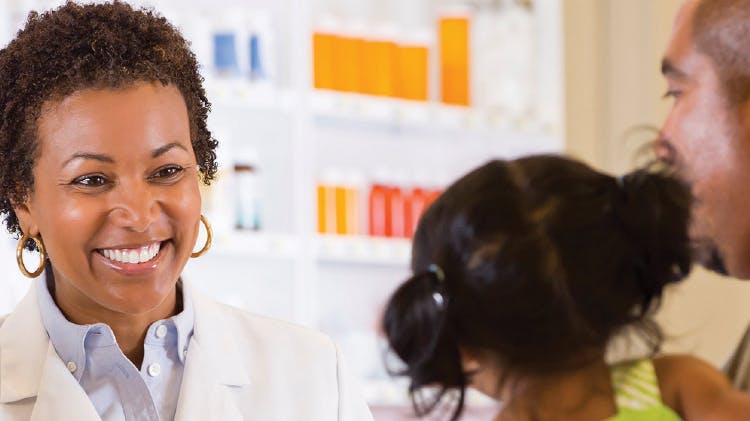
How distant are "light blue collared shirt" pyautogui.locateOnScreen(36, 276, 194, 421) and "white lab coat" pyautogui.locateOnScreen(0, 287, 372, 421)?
2 centimetres

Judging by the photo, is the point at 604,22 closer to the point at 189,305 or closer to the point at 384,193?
the point at 384,193

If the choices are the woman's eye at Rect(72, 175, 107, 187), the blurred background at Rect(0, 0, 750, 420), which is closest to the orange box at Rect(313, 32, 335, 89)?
the blurred background at Rect(0, 0, 750, 420)

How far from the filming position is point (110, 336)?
4.79 ft

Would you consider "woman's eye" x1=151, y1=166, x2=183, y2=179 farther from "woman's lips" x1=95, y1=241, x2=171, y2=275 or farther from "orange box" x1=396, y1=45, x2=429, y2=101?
"orange box" x1=396, y1=45, x2=429, y2=101

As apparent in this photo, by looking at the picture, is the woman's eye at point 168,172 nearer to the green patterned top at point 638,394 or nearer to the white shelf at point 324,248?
the green patterned top at point 638,394

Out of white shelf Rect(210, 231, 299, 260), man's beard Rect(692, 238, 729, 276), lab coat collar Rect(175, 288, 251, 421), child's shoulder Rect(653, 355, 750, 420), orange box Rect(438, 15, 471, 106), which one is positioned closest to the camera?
child's shoulder Rect(653, 355, 750, 420)

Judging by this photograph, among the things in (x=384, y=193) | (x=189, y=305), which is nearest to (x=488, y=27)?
(x=384, y=193)

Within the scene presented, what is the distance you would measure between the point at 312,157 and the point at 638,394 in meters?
1.90

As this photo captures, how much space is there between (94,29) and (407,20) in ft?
7.46

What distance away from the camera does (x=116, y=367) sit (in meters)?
1.47

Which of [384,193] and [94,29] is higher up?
[94,29]

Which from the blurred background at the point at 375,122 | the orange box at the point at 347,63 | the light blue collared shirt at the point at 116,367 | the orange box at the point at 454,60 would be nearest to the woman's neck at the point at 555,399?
the light blue collared shirt at the point at 116,367

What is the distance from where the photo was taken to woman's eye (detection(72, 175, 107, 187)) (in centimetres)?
140

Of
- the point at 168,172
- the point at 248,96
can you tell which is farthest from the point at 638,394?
the point at 248,96
